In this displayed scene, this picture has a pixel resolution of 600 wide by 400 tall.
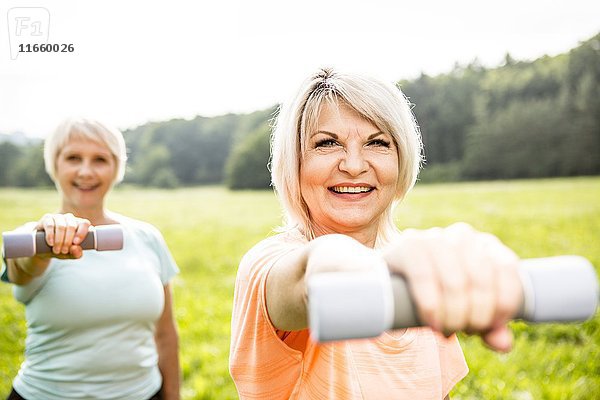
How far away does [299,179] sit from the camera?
1.81m

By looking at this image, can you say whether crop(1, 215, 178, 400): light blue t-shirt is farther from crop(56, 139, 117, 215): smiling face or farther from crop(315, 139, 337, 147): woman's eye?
crop(315, 139, 337, 147): woman's eye

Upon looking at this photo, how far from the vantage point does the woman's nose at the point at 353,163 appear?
5.51 feet

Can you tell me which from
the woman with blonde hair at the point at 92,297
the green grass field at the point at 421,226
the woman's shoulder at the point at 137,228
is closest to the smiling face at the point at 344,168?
the woman with blonde hair at the point at 92,297

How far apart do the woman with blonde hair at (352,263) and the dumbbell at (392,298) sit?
2 cm

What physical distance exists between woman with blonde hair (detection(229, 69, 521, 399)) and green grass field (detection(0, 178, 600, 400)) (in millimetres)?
3241

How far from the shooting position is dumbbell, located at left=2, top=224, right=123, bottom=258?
1.41 m

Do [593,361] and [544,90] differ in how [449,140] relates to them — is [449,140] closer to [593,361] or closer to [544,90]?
[544,90]

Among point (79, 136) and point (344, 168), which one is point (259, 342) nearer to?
point (344, 168)

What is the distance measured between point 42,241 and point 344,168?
90cm

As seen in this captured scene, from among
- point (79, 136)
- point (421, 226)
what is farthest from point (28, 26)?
point (421, 226)

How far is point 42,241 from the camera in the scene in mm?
1593

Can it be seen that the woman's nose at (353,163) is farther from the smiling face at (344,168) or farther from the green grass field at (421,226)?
the green grass field at (421,226)

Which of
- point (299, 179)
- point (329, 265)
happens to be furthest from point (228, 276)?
point (329, 265)

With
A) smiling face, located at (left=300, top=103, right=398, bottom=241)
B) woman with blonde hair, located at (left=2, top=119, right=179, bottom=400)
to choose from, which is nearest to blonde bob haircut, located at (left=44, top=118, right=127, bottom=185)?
woman with blonde hair, located at (left=2, top=119, right=179, bottom=400)
